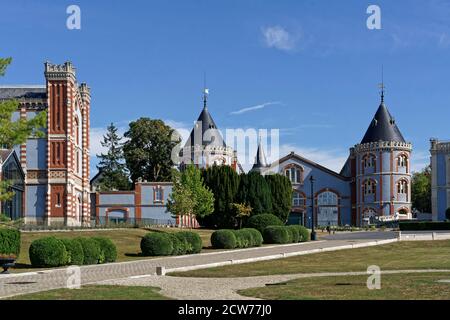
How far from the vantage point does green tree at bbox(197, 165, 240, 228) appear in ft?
210

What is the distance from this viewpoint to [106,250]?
30.8m

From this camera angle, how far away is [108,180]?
93.1 metres

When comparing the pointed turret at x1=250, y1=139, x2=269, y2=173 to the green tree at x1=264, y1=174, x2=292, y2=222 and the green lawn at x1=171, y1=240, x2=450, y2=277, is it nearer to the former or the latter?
the green tree at x1=264, y1=174, x2=292, y2=222

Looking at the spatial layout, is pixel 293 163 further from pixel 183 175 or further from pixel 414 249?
pixel 414 249

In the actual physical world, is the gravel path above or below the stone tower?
below

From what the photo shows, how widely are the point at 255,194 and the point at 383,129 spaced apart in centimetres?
2876

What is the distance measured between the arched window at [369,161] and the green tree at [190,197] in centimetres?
3169

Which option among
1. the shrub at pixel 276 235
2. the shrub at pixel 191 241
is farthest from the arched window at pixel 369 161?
the shrub at pixel 191 241

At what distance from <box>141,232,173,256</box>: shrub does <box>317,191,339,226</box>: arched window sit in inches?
2263

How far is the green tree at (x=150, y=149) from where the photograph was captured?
291 ft

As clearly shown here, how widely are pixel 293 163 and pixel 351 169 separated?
7.44 meters

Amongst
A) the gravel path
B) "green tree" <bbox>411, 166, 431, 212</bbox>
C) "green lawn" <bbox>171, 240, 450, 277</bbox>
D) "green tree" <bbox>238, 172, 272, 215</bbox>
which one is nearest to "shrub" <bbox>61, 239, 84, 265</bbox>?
"green lawn" <bbox>171, 240, 450, 277</bbox>

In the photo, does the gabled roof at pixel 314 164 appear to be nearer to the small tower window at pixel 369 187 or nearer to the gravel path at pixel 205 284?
the small tower window at pixel 369 187
